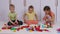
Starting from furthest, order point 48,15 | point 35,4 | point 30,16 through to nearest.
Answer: point 35,4 < point 30,16 < point 48,15

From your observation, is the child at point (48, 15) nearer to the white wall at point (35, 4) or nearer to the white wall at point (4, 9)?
the white wall at point (35, 4)

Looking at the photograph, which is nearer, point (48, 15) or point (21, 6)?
point (48, 15)

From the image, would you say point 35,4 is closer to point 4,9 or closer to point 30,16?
point 30,16

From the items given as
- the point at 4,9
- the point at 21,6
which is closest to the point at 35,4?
the point at 21,6

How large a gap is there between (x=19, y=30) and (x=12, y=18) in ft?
1.70

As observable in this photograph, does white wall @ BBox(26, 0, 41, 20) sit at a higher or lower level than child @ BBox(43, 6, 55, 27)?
higher

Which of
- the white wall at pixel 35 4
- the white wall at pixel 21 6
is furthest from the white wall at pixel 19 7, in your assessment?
the white wall at pixel 35 4

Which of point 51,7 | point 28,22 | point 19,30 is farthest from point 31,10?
point 19,30

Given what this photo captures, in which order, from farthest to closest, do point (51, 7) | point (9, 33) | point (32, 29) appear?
point (51, 7) → point (32, 29) → point (9, 33)

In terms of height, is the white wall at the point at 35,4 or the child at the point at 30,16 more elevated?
the white wall at the point at 35,4

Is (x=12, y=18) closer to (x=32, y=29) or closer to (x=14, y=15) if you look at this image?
(x=14, y=15)

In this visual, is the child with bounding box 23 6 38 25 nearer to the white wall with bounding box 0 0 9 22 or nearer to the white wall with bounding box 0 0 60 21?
the white wall with bounding box 0 0 60 21

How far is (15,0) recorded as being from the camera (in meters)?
3.16

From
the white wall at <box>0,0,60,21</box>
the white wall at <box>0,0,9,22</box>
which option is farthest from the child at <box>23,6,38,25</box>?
the white wall at <box>0,0,9,22</box>
